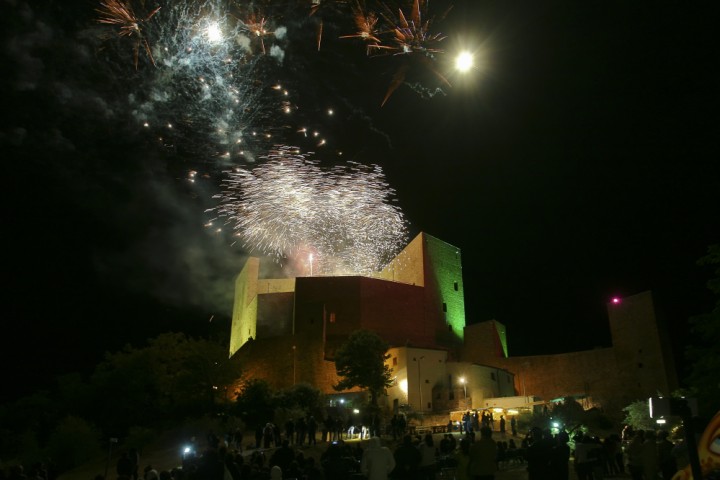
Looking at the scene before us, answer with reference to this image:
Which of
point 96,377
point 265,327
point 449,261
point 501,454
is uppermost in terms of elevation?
point 449,261

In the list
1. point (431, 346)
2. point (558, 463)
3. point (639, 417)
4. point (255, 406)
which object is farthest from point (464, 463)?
point (431, 346)

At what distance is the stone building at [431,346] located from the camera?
34.2 m

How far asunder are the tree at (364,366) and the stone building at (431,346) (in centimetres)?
158

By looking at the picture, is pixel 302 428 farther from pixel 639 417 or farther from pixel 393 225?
pixel 393 225

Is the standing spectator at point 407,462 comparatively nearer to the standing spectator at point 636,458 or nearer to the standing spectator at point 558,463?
the standing spectator at point 558,463

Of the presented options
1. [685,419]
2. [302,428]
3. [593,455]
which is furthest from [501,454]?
[302,428]

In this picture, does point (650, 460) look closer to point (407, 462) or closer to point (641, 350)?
point (407, 462)

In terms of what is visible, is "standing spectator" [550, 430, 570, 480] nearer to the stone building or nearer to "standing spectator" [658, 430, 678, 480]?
"standing spectator" [658, 430, 678, 480]

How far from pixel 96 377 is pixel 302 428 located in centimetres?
1824

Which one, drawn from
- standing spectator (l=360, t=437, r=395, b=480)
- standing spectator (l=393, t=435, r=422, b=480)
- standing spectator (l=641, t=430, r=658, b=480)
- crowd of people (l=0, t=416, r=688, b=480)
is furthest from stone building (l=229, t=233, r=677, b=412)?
standing spectator (l=360, t=437, r=395, b=480)

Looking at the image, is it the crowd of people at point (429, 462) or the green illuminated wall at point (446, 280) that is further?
the green illuminated wall at point (446, 280)

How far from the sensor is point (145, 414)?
32.1 m

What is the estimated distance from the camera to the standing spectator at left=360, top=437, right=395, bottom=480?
7.57 m

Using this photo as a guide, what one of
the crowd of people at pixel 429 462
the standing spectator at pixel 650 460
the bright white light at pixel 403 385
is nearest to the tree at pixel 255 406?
the bright white light at pixel 403 385
